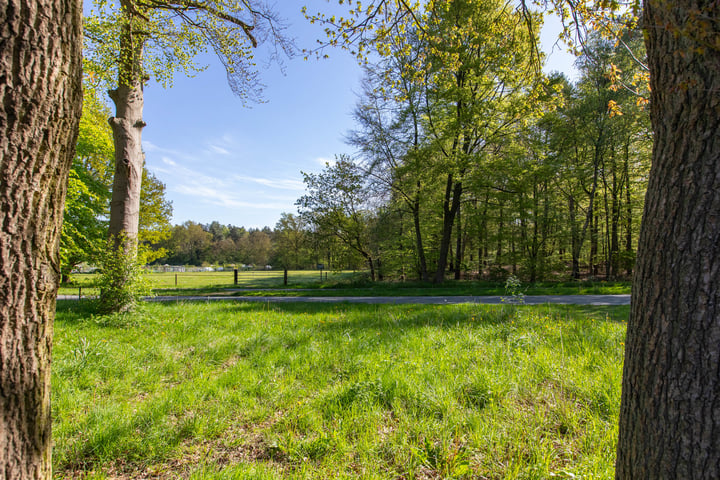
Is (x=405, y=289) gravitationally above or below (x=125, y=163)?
below

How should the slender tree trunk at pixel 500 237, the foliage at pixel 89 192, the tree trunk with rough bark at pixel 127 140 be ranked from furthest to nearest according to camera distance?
the slender tree trunk at pixel 500 237 < the foliage at pixel 89 192 < the tree trunk with rough bark at pixel 127 140

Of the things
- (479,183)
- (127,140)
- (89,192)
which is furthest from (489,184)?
(89,192)

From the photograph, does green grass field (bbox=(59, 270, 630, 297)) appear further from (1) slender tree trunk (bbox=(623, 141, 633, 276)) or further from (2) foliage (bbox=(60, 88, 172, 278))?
(1) slender tree trunk (bbox=(623, 141, 633, 276))

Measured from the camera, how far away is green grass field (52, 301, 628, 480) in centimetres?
213

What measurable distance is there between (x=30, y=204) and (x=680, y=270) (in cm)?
293

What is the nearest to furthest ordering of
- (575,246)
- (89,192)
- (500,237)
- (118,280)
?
1. (118,280)
2. (89,192)
3. (575,246)
4. (500,237)

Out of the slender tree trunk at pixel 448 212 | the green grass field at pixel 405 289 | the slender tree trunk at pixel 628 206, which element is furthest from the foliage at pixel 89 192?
the slender tree trunk at pixel 628 206

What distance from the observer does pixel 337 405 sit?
2.83 metres

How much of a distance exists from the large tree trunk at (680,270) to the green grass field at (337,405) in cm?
87

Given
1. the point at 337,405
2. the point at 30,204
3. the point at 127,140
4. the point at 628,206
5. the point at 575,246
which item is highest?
the point at 628,206

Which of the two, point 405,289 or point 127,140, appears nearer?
point 127,140

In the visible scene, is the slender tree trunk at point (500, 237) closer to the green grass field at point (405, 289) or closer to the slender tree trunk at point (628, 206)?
the green grass field at point (405, 289)

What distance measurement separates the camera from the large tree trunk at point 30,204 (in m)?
1.32

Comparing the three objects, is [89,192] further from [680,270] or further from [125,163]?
[680,270]
